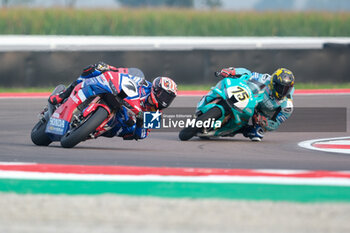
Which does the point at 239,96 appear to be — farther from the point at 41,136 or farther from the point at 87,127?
the point at 41,136

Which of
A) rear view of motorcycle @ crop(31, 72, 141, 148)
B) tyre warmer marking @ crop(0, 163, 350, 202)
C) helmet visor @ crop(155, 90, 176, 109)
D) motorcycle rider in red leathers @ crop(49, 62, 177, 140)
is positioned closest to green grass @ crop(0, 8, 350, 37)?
motorcycle rider in red leathers @ crop(49, 62, 177, 140)

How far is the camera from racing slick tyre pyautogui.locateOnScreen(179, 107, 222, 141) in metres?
10.5

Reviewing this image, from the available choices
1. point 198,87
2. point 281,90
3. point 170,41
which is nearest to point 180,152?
point 281,90

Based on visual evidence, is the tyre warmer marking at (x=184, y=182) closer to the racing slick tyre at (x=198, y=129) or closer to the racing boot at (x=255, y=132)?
the racing slick tyre at (x=198, y=129)

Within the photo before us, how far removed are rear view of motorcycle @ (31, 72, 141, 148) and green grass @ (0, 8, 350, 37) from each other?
70.8ft

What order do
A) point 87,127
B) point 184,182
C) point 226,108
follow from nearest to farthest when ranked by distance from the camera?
point 184,182 → point 87,127 → point 226,108

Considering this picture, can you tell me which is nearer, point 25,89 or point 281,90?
point 281,90

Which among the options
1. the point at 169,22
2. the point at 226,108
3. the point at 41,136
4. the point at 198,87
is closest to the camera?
the point at 41,136

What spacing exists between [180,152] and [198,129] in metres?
1.42

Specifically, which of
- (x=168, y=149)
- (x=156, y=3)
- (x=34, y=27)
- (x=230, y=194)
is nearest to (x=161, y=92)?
(x=168, y=149)

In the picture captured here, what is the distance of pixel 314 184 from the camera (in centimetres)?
661

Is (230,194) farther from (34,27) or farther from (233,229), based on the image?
(34,27)

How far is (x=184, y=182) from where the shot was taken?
22.1ft

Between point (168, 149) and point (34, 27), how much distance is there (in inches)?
855
